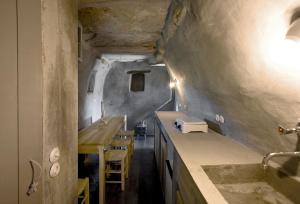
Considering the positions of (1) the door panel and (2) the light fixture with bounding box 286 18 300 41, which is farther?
(1) the door panel

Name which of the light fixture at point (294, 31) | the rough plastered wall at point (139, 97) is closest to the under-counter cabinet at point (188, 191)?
the light fixture at point (294, 31)

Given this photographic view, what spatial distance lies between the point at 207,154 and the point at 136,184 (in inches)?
85.7

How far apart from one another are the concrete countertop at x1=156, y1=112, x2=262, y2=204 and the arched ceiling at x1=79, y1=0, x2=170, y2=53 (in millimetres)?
1405

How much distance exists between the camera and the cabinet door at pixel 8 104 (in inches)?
41.9

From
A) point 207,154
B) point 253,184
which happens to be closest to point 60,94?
point 207,154

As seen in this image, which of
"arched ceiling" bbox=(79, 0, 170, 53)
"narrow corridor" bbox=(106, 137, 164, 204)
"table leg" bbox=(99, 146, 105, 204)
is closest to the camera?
"arched ceiling" bbox=(79, 0, 170, 53)

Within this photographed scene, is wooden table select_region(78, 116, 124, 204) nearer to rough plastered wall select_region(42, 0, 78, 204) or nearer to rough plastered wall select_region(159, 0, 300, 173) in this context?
rough plastered wall select_region(42, 0, 78, 204)

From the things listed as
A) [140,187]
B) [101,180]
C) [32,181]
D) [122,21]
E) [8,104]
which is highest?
[122,21]

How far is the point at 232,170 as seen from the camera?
1.47 metres

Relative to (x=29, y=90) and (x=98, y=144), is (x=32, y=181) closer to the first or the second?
(x=29, y=90)

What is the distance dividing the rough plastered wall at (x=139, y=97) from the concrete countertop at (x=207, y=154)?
→ 196 inches

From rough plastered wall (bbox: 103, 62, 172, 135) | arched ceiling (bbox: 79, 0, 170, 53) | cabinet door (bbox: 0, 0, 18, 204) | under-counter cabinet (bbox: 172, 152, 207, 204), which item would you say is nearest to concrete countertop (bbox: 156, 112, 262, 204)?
under-counter cabinet (bbox: 172, 152, 207, 204)

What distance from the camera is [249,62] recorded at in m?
1.28

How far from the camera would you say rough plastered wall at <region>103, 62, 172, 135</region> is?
23.7 feet
